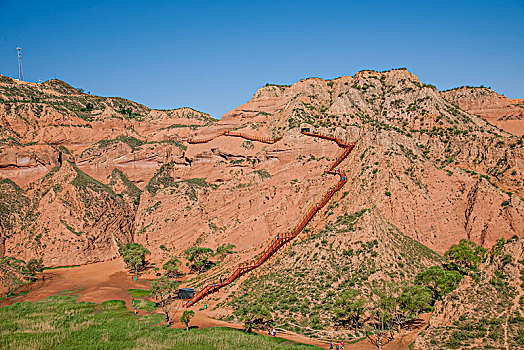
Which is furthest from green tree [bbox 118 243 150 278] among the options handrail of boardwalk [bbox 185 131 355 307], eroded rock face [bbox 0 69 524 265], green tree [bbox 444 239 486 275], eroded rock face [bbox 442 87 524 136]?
eroded rock face [bbox 442 87 524 136]

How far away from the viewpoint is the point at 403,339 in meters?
28.6

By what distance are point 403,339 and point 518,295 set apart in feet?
24.4

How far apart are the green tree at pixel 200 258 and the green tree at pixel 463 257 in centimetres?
2531

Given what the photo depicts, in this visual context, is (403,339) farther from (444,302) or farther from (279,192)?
(279,192)

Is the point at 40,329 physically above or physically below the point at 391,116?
below

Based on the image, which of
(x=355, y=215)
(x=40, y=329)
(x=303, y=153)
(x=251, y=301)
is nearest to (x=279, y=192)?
(x=303, y=153)

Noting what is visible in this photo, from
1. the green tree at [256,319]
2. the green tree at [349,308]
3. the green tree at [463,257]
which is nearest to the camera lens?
the green tree at [349,308]

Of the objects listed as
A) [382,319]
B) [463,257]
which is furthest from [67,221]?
[463,257]

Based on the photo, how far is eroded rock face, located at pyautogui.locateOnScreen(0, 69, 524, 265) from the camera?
44.7 metres

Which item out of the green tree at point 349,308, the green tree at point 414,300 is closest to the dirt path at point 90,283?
the green tree at point 349,308

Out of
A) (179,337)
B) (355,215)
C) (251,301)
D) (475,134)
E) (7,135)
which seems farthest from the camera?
(7,135)

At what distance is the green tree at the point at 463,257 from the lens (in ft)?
123

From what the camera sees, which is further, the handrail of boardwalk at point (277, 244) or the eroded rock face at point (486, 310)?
the handrail of boardwalk at point (277, 244)

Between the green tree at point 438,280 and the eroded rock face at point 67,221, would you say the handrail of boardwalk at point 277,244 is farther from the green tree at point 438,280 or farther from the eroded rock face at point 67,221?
the eroded rock face at point 67,221
